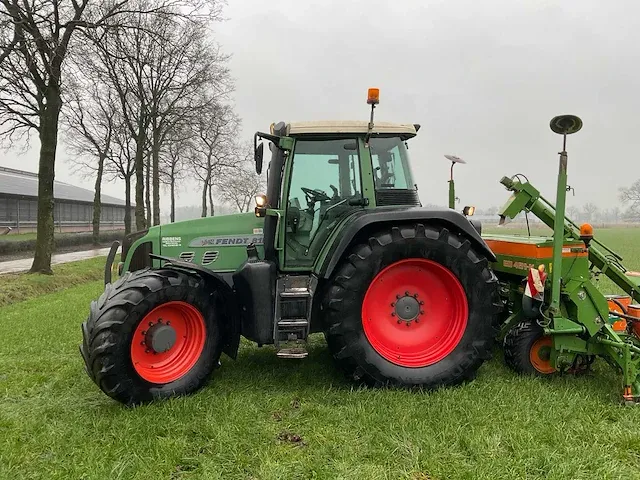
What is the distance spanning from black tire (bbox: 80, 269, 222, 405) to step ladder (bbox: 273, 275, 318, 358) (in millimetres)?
624

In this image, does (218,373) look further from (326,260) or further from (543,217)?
(543,217)

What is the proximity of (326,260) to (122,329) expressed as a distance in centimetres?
180

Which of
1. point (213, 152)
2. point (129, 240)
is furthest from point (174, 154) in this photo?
point (129, 240)

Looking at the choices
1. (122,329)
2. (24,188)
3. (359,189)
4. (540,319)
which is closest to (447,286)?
(540,319)

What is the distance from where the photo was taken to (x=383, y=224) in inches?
175

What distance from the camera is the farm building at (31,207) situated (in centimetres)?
3203

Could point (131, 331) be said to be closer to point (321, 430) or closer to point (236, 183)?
point (321, 430)

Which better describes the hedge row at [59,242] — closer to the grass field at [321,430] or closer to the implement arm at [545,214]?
the grass field at [321,430]

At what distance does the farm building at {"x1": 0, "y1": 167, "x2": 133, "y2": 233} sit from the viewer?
32.0 m

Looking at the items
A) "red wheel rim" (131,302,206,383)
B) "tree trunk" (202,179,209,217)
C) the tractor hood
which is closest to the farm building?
"tree trunk" (202,179,209,217)

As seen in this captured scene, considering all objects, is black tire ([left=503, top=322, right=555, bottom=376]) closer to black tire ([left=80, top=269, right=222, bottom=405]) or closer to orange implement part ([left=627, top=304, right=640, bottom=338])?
orange implement part ([left=627, top=304, right=640, bottom=338])

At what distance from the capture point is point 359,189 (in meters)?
4.69

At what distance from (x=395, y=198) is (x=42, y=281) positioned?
38.3 ft

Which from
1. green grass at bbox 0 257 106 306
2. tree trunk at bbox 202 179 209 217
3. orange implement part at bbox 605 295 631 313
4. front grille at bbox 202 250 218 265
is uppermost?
tree trunk at bbox 202 179 209 217
